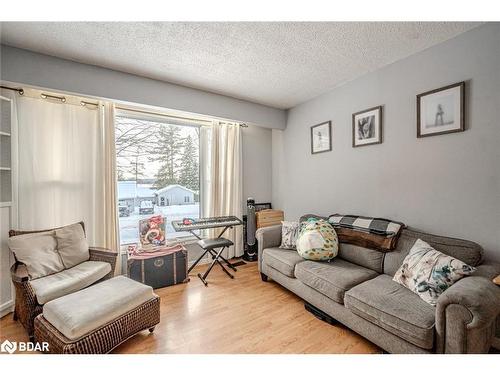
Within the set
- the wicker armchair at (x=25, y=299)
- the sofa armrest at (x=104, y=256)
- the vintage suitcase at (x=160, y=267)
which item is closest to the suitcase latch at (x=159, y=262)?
the vintage suitcase at (x=160, y=267)

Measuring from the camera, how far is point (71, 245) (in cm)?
217

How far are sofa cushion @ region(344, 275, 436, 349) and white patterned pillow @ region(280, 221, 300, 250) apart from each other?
39.9 inches

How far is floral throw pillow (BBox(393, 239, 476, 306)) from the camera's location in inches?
57.4

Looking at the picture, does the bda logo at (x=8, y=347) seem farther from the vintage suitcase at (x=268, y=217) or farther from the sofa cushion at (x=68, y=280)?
the vintage suitcase at (x=268, y=217)

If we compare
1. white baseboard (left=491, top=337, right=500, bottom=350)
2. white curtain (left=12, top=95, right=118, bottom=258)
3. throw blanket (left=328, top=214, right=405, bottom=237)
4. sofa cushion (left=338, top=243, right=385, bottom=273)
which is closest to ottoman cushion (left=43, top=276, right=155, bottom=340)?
white curtain (left=12, top=95, right=118, bottom=258)

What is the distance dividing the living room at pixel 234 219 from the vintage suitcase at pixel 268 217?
662mm

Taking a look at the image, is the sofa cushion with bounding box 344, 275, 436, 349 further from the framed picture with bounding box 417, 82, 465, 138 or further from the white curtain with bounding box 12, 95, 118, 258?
the white curtain with bounding box 12, 95, 118, 258

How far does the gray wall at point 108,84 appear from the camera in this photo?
1.88 meters

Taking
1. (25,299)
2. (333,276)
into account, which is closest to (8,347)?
(25,299)

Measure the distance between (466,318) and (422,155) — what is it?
4.68 ft

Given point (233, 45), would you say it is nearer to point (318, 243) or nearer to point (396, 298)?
point (318, 243)

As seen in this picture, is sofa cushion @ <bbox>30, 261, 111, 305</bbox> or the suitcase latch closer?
sofa cushion @ <bbox>30, 261, 111, 305</bbox>

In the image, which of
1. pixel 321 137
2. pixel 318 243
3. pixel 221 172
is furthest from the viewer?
pixel 221 172
